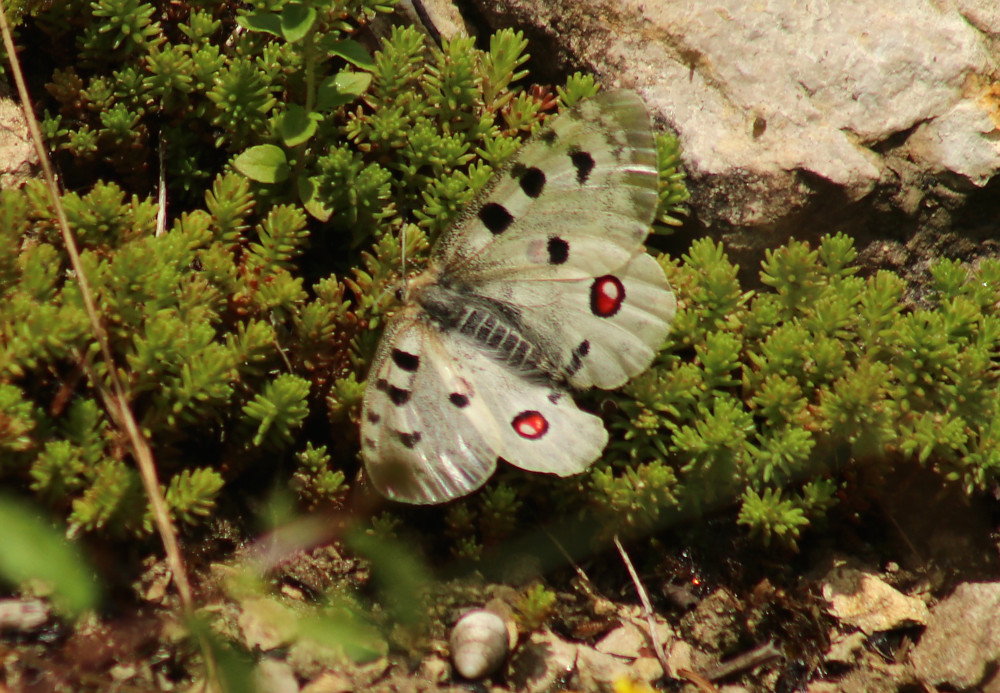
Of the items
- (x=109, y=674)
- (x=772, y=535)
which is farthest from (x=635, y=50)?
(x=109, y=674)

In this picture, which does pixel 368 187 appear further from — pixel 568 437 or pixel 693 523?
pixel 693 523

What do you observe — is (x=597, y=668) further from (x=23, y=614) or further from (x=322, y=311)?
(x=23, y=614)

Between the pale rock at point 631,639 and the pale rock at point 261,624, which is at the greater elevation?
the pale rock at point 631,639

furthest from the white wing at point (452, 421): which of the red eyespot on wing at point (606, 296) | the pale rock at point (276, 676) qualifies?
the pale rock at point (276, 676)

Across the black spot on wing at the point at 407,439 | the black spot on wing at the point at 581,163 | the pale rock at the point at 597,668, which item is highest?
the black spot on wing at the point at 581,163

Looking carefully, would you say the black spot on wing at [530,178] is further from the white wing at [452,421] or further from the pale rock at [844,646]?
the pale rock at [844,646]

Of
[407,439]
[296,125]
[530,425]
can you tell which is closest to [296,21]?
[296,125]
